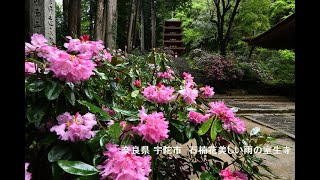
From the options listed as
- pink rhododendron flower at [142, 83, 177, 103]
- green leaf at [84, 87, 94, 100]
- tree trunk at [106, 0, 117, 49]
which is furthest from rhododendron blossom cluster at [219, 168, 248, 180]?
tree trunk at [106, 0, 117, 49]

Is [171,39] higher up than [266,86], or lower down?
higher up

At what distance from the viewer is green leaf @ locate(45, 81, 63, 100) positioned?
0.97 metres

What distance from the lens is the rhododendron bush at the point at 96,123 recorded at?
0.90 metres

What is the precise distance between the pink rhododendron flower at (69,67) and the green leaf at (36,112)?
0.46 ft

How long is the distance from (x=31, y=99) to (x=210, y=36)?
55.6 ft

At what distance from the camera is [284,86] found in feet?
35.6

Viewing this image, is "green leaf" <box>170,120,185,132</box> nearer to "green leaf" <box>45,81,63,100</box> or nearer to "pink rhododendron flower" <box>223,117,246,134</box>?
"pink rhododendron flower" <box>223,117,246,134</box>

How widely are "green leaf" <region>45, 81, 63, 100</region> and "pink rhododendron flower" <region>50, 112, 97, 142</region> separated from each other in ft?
0.26

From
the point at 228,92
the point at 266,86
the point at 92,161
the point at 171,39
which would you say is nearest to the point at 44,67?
the point at 92,161

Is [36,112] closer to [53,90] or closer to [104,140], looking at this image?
[53,90]

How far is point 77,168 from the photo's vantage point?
84cm

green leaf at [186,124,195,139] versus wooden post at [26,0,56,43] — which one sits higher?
wooden post at [26,0,56,43]
